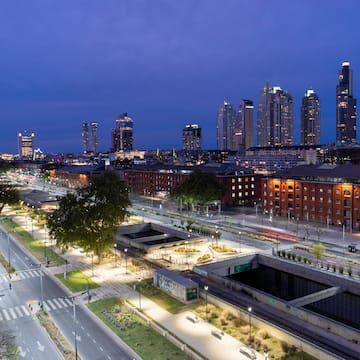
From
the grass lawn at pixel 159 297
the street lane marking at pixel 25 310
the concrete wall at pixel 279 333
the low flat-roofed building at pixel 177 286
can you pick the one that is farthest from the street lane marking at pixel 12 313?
the concrete wall at pixel 279 333

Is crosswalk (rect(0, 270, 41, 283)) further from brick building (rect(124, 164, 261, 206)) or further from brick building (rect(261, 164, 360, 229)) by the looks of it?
brick building (rect(124, 164, 261, 206))

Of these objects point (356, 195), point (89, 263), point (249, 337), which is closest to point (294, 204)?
point (356, 195)

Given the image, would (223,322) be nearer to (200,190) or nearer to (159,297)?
(159,297)

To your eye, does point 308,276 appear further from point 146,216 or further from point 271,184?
point 146,216

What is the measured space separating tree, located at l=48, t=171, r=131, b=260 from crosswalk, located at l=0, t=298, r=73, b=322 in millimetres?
14922

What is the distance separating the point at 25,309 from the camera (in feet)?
164

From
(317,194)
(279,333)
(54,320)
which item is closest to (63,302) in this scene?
(54,320)

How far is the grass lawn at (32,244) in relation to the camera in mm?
72000

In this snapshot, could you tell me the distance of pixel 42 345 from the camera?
40.5 meters

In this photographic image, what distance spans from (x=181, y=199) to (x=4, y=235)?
5136 centimetres

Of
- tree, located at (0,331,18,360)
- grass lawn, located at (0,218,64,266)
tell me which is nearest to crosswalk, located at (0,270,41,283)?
grass lawn, located at (0,218,64,266)

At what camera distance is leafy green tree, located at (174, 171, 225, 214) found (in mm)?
117000

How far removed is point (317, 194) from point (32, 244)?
2720 inches

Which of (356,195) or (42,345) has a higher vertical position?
(356,195)
